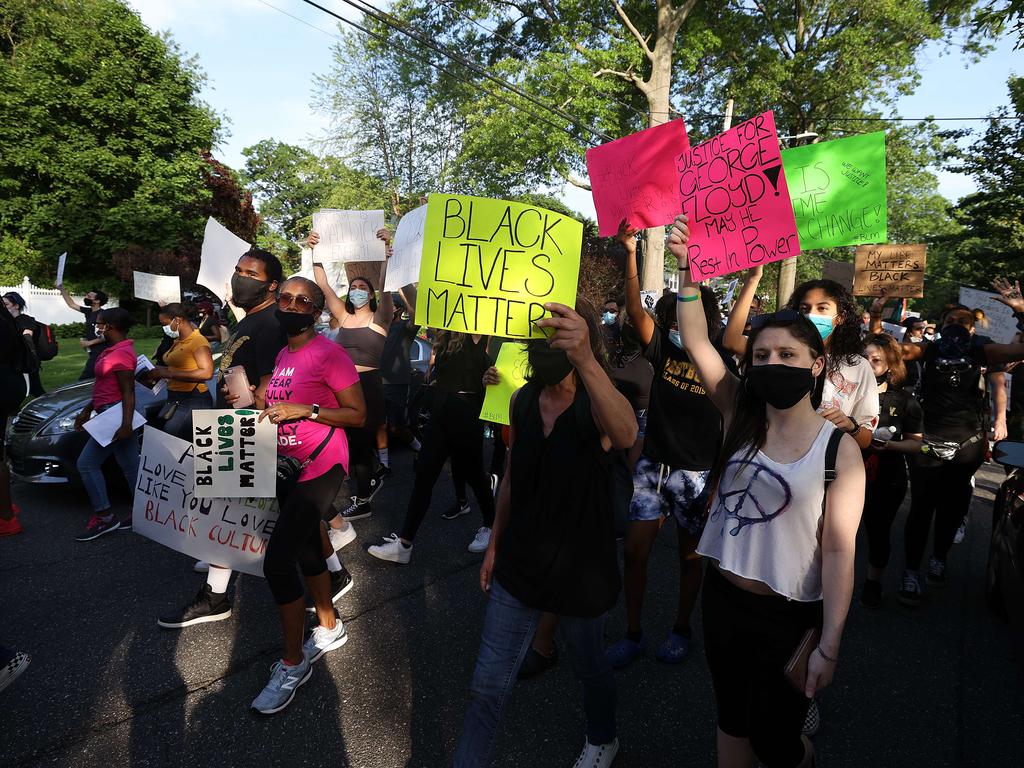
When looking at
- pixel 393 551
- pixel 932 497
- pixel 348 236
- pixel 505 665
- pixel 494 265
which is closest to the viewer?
pixel 494 265

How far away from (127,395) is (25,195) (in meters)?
30.4

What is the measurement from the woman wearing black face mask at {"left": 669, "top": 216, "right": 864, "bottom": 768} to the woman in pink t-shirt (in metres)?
1.83

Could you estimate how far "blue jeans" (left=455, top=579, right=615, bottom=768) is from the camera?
6.52 feet

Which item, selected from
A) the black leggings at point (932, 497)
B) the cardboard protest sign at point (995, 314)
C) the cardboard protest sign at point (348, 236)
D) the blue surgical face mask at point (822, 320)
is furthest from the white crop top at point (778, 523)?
the cardboard protest sign at point (995, 314)

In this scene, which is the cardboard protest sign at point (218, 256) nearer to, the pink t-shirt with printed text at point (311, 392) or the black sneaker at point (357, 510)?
the black sneaker at point (357, 510)

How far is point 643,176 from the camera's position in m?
3.37

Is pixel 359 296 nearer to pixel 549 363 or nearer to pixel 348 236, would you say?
pixel 348 236

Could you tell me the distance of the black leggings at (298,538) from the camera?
2699mm

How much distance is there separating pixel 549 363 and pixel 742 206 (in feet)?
4.04

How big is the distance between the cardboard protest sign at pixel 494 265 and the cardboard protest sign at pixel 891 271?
4.92 m

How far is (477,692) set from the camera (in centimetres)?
202

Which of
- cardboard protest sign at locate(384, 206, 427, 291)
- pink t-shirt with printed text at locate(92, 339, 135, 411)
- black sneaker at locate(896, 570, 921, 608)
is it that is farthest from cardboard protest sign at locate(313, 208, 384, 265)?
black sneaker at locate(896, 570, 921, 608)

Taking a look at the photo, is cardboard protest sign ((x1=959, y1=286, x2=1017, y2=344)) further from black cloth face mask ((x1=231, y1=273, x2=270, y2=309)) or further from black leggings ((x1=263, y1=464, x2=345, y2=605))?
black cloth face mask ((x1=231, y1=273, x2=270, y2=309))

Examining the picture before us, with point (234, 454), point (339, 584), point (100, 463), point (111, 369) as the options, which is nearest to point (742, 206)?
point (234, 454)
